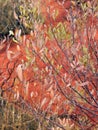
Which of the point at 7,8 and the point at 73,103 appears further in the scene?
the point at 7,8

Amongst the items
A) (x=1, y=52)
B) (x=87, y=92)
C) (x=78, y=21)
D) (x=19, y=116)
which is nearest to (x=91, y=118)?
(x=87, y=92)

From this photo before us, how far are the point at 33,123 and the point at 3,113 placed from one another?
0.91ft

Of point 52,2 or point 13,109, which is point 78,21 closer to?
point 13,109

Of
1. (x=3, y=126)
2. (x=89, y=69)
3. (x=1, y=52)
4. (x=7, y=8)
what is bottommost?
(x=3, y=126)

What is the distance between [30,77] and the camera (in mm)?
4285

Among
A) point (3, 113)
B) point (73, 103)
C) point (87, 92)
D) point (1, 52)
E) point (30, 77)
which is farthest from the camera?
point (1, 52)

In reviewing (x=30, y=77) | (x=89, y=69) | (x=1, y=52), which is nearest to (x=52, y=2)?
(x=1, y=52)

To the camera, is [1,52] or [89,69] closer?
[89,69]

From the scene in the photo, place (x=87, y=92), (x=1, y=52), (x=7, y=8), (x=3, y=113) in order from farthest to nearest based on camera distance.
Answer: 1. (x=7, y=8)
2. (x=1, y=52)
3. (x=3, y=113)
4. (x=87, y=92)

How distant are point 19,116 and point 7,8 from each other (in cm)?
329

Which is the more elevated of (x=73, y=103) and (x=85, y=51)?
(x=85, y=51)

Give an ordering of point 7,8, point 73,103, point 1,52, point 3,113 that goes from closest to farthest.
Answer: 1. point 73,103
2. point 3,113
3. point 1,52
4. point 7,8

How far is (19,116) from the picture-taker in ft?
11.2

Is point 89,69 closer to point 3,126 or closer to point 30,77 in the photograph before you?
point 3,126
